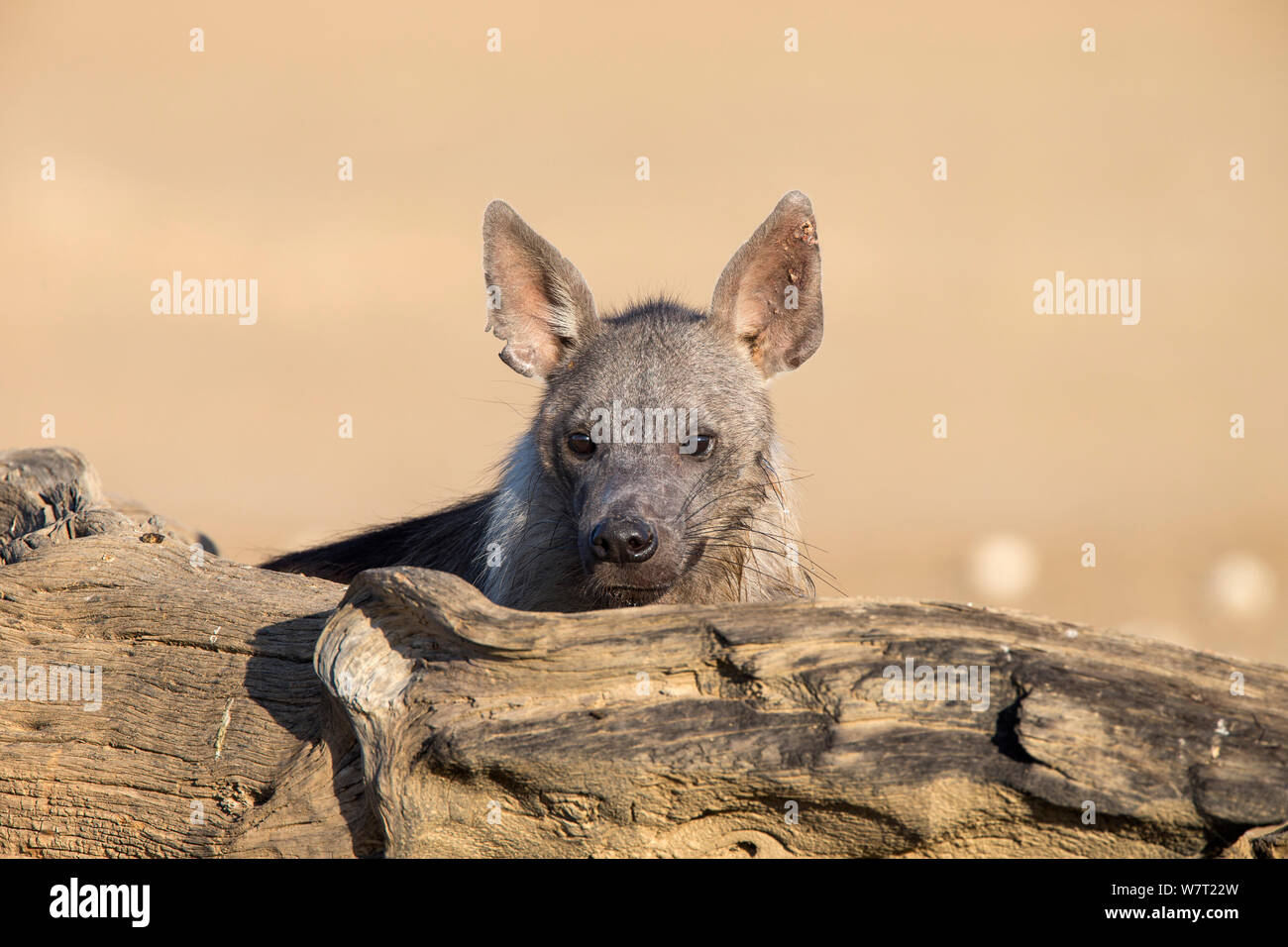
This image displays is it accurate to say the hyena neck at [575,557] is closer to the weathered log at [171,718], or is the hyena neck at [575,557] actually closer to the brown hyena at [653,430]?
the brown hyena at [653,430]

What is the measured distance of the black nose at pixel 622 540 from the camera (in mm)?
5914

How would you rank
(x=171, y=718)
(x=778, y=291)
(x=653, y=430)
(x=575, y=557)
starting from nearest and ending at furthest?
1. (x=171, y=718)
2. (x=653, y=430)
3. (x=575, y=557)
4. (x=778, y=291)

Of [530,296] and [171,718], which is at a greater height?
[530,296]

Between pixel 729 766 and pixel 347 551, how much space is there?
16.5 feet

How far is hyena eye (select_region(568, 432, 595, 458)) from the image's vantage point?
22.0ft

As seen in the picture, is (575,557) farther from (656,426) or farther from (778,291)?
(778,291)

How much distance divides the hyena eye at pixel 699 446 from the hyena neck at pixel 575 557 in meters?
0.43

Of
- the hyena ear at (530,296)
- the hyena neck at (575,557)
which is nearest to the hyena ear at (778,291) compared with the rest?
the hyena neck at (575,557)

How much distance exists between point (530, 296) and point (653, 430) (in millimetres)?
1394

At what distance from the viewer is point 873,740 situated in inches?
174

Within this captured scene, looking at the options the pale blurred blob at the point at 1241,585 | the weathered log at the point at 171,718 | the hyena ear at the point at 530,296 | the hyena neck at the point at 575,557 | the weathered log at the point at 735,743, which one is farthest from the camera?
the pale blurred blob at the point at 1241,585

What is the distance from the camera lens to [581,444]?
266 inches

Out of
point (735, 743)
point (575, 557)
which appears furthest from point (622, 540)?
point (735, 743)
